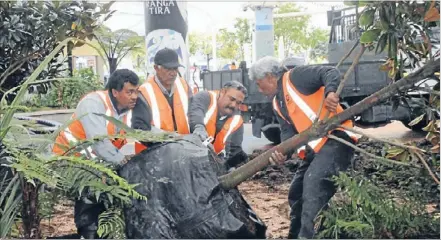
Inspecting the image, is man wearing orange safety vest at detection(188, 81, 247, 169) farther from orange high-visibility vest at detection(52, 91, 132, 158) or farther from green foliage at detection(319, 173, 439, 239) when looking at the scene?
green foliage at detection(319, 173, 439, 239)

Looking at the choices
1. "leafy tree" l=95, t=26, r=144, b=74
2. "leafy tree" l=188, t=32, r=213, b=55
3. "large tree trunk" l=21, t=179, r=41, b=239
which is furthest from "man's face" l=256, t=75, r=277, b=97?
"leafy tree" l=188, t=32, r=213, b=55

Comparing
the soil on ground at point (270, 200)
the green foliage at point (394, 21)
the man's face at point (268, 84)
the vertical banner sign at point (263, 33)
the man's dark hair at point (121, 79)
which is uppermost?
the vertical banner sign at point (263, 33)

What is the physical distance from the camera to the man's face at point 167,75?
4.27 metres

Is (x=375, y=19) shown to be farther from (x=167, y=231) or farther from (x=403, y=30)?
(x=167, y=231)

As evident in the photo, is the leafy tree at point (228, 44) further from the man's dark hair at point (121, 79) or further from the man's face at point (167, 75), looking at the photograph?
the man's dark hair at point (121, 79)

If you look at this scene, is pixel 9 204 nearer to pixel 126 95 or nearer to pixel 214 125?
pixel 126 95

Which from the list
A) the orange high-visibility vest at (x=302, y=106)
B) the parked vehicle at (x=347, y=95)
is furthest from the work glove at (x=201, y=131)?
the parked vehicle at (x=347, y=95)

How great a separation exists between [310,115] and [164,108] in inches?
44.2

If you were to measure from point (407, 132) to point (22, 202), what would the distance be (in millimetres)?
7682

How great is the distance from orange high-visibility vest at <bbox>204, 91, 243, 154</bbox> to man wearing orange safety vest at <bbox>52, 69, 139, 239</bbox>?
0.61m

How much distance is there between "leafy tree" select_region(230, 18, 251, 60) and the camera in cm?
1908

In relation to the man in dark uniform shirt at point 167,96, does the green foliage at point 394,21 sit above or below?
above

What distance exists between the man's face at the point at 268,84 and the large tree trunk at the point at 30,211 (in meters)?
1.67

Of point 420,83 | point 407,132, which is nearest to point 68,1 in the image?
point 420,83
